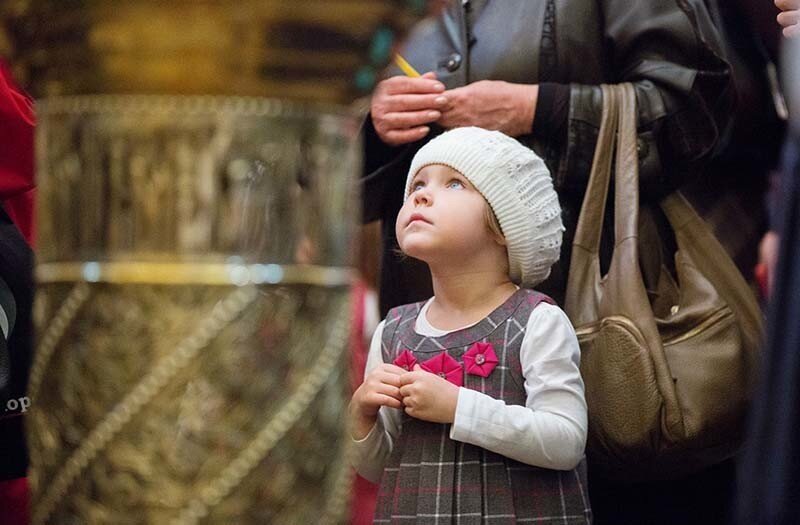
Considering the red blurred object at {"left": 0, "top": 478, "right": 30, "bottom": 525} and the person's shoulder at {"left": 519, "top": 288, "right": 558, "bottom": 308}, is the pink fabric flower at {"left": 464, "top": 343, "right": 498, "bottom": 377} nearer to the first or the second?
the person's shoulder at {"left": 519, "top": 288, "right": 558, "bottom": 308}

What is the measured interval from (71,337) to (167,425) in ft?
0.27

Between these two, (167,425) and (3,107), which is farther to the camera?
(3,107)

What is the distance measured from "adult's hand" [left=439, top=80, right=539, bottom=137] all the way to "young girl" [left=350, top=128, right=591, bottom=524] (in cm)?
10

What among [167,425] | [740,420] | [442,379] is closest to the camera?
[167,425]

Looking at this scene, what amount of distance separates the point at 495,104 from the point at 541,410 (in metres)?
0.63

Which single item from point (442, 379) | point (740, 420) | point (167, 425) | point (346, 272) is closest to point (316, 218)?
point (346, 272)

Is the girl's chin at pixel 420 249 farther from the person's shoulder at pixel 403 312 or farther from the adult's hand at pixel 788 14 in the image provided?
the adult's hand at pixel 788 14

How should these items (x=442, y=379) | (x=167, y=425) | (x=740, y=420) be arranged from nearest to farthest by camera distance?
1. (x=167, y=425)
2. (x=442, y=379)
3. (x=740, y=420)

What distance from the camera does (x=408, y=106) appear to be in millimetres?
2430

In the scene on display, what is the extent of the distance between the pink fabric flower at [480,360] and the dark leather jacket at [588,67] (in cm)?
34

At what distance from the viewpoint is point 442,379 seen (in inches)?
83.5

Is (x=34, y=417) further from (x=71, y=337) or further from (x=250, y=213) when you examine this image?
(x=250, y=213)

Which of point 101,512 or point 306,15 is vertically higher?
point 306,15

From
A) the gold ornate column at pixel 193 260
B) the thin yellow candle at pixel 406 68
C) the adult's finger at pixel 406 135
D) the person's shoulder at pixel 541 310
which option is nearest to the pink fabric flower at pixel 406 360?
the person's shoulder at pixel 541 310
